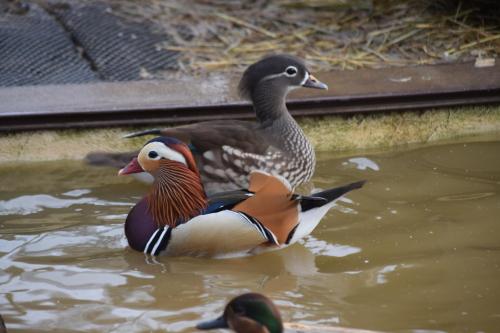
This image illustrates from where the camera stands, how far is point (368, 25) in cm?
580

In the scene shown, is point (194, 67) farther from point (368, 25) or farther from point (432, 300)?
point (432, 300)

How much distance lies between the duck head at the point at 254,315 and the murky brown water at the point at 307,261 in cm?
55

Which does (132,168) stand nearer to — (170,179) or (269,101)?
(170,179)

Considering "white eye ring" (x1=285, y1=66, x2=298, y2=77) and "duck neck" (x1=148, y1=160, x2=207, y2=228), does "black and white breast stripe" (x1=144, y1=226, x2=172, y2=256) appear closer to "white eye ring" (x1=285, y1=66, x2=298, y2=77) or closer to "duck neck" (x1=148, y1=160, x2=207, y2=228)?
"duck neck" (x1=148, y1=160, x2=207, y2=228)

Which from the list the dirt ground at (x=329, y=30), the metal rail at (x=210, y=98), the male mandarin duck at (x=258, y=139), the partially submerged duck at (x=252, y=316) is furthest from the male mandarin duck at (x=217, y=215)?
the dirt ground at (x=329, y=30)

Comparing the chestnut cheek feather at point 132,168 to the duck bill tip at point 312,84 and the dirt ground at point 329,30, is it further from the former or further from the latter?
the dirt ground at point 329,30

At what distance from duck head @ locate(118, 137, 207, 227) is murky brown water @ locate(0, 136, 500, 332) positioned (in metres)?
0.19

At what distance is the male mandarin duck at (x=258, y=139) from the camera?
162 inches

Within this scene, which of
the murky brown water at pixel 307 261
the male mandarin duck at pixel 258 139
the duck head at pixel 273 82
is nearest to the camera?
the murky brown water at pixel 307 261

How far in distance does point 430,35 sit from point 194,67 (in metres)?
1.40

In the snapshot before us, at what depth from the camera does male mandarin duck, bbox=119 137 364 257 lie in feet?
12.0

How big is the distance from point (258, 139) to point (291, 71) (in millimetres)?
407

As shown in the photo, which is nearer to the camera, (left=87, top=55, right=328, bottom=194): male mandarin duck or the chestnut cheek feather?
the chestnut cheek feather

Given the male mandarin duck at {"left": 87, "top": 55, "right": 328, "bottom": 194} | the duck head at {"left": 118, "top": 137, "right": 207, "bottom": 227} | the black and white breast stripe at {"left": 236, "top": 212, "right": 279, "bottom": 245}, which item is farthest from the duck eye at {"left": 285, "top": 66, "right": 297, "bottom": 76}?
the black and white breast stripe at {"left": 236, "top": 212, "right": 279, "bottom": 245}
